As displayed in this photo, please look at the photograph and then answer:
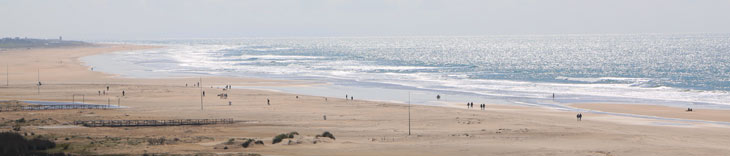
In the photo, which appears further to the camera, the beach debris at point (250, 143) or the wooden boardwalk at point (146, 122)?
the wooden boardwalk at point (146, 122)

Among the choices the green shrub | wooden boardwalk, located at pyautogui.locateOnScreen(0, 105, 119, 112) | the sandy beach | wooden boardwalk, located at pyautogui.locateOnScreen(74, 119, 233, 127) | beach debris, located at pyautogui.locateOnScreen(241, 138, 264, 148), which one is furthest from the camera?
wooden boardwalk, located at pyautogui.locateOnScreen(0, 105, 119, 112)

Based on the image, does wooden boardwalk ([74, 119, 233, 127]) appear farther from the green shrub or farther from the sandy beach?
the green shrub

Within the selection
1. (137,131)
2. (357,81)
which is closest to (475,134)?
(137,131)

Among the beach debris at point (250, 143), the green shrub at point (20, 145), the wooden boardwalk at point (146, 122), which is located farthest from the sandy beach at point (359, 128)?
the green shrub at point (20, 145)

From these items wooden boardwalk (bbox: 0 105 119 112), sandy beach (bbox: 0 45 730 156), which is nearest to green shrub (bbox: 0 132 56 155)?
sandy beach (bbox: 0 45 730 156)

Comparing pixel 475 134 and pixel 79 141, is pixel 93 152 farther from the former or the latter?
pixel 475 134

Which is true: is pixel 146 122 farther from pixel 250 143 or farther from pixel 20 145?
pixel 20 145

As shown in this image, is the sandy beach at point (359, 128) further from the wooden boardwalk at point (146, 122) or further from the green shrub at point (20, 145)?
the green shrub at point (20, 145)

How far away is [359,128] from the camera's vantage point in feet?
133

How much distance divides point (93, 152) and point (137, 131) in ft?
29.7

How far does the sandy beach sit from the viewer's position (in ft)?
104

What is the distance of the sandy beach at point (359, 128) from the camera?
3180 centimetres

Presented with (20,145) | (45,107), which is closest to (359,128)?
(20,145)

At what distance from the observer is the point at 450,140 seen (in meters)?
35.1
